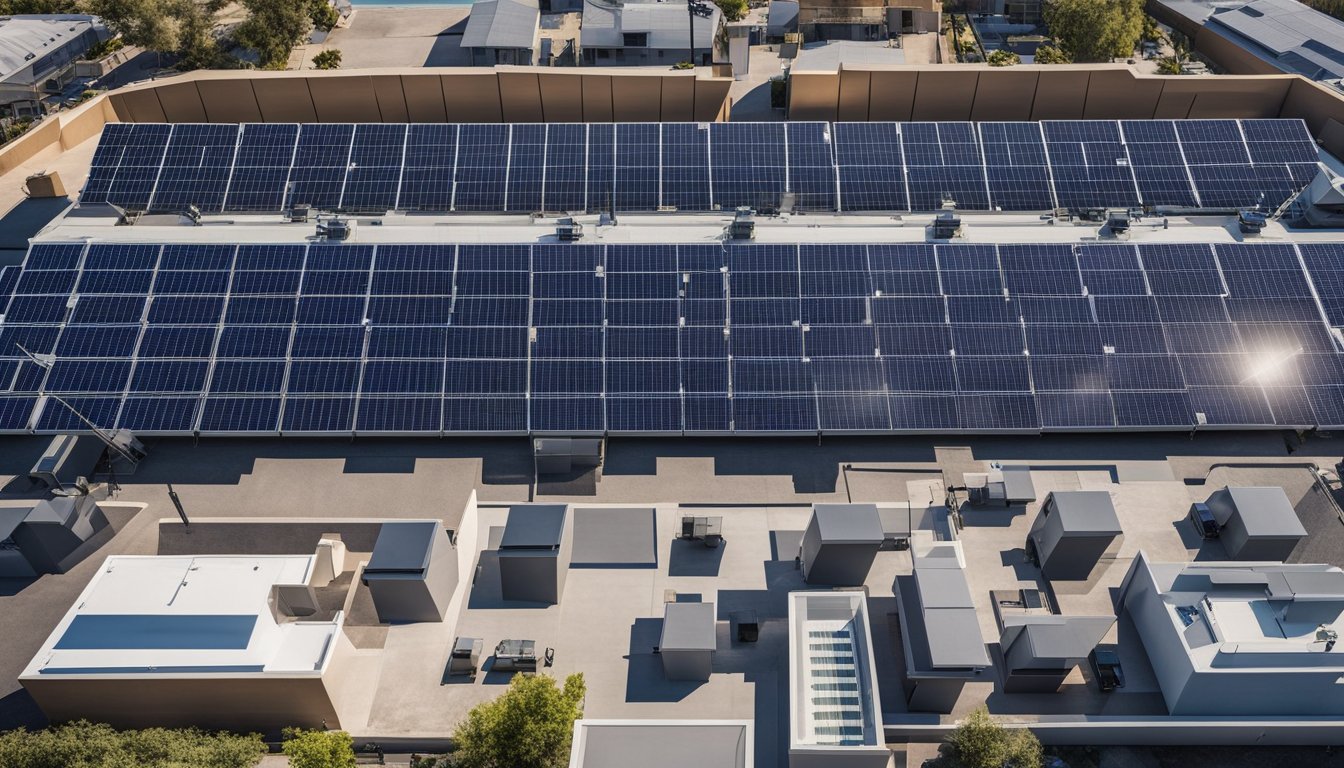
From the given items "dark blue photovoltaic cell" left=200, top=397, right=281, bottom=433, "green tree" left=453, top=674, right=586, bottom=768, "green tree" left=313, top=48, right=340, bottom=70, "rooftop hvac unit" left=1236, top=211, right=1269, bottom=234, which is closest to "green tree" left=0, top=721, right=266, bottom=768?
"green tree" left=453, top=674, right=586, bottom=768

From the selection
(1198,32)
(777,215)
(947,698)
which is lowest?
(947,698)

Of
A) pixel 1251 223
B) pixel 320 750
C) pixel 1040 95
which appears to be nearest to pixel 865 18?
pixel 1040 95

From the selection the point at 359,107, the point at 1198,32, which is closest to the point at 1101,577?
the point at 359,107

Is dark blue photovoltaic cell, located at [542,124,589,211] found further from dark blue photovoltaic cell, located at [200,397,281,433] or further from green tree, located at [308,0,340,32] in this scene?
green tree, located at [308,0,340,32]

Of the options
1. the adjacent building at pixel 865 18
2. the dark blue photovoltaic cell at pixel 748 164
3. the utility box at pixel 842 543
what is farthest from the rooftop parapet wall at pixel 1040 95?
the adjacent building at pixel 865 18

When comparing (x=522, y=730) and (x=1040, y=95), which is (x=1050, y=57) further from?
(x=522, y=730)

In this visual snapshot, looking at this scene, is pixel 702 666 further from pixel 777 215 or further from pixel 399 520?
pixel 777 215

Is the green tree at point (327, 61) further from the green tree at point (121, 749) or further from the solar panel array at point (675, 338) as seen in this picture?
the green tree at point (121, 749)
